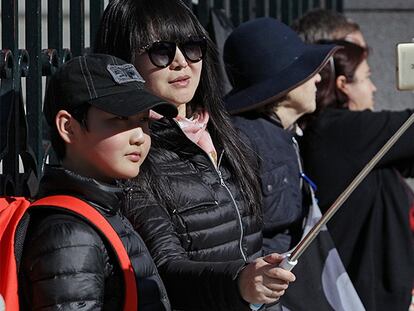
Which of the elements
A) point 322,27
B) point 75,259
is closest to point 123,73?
point 75,259

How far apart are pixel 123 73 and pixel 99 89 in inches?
4.3

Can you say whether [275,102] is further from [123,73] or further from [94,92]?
[94,92]

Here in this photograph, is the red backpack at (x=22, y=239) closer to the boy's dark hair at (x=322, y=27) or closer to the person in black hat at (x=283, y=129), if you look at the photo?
the person in black hat at (x=283, y=129)

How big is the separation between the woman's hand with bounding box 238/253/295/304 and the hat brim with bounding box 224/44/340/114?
1.54 m

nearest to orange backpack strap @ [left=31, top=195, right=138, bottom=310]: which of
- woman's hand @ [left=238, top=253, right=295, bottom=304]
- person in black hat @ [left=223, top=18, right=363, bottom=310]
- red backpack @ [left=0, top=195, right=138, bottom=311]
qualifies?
red backpack @ [left=0, top=195, right=138, bottom=311]

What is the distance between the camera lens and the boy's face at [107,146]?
3.08 meters

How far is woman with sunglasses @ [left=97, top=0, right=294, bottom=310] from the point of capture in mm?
3334

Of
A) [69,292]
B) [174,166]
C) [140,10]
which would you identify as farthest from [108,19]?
[69,292]

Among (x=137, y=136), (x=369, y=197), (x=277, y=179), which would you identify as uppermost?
(x=137, y=136)

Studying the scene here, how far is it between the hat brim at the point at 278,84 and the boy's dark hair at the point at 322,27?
1043 millimetres

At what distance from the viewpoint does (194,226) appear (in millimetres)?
3447

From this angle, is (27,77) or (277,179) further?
(277,179)

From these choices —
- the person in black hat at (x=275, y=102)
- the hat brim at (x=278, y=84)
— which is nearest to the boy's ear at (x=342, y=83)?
the person in black hat at (x=275, y=102)

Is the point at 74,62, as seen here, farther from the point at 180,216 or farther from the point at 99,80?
the point at 180,216
